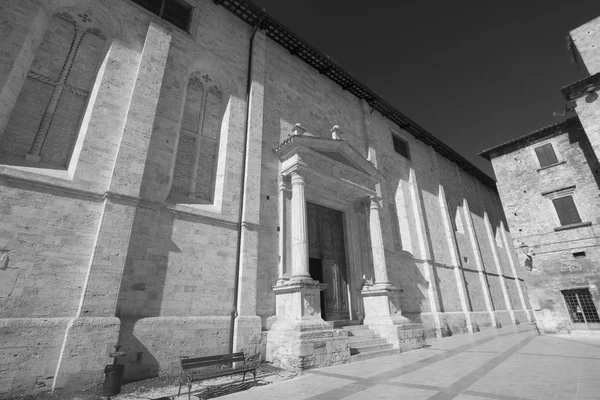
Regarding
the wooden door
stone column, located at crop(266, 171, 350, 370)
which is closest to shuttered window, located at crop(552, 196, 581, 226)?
the wooden door

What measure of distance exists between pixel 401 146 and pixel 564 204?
856cm

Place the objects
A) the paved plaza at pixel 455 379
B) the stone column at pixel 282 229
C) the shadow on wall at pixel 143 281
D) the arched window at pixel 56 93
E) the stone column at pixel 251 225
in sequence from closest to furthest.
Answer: the paved plaza at pixel 455 379 < the shadow on wall at pixel 143 281 < the arched window at pixel 56 93 < the stone column at pixel 251 225 < the stone column at pixel 282 229

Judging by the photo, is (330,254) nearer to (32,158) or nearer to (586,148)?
(32,158)

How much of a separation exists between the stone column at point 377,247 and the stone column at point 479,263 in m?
11.4

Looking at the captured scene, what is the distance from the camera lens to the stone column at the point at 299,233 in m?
7.90

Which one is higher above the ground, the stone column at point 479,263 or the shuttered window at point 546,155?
the shuttered window at point 546,155

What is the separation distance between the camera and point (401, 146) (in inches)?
698

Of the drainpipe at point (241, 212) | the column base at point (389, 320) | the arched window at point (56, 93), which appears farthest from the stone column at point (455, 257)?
the arched window at point (56, 93)

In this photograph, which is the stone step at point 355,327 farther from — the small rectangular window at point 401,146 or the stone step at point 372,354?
the small rectangular window at point 401,146

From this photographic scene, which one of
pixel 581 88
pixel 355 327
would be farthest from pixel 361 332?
pixel 581 88

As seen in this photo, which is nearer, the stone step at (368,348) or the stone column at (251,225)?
the stone column at (251,225)

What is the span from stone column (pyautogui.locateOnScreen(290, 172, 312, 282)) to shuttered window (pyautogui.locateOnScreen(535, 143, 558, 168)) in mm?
14949

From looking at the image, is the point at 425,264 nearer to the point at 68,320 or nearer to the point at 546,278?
the point at 546,278

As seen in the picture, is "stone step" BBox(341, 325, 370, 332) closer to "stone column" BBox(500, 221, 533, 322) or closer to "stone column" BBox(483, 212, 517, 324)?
"stone column" BBox(483, 212, 517, 324)
